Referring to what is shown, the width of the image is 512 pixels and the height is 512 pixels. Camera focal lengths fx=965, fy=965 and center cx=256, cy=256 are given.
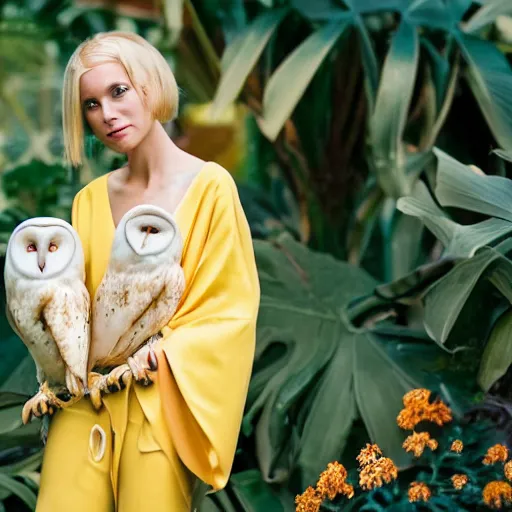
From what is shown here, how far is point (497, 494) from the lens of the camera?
1.90m

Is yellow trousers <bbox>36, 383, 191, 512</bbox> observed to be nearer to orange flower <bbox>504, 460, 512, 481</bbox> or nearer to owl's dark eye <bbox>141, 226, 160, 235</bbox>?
owl's dark eye <bbox>141, 226, 160, 235</bbox>

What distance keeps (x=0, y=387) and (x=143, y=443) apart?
0.74 meters

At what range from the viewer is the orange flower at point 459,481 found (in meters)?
1.94

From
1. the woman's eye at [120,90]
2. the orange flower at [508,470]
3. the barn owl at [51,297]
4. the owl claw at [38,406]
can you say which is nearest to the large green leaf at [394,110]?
the orange flower at [508,470]

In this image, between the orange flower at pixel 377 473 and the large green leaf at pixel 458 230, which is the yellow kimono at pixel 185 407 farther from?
the large green leaf at pixel 458 230

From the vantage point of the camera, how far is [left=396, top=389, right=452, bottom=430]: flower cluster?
6.75ft

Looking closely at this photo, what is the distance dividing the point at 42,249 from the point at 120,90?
0.32m

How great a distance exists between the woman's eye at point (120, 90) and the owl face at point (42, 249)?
0.83 feet

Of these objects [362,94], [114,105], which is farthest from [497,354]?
[362,94]

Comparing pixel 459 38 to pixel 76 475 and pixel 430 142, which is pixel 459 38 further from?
pixel 76 475

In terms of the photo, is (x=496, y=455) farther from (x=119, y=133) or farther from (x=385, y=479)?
(x=119, y=133)

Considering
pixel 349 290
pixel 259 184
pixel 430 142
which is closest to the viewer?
pixel 349 290

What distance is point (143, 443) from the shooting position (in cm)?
162

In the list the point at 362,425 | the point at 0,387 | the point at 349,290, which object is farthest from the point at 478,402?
the point at 0,387
